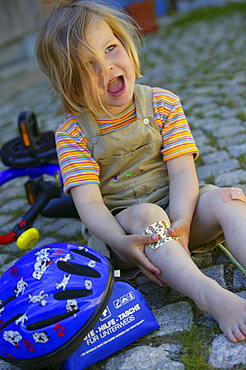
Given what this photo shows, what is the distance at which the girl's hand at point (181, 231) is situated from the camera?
70.3 inches

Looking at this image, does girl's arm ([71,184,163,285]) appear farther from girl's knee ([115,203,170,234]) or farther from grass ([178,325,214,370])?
grass ([178,325,214,370])

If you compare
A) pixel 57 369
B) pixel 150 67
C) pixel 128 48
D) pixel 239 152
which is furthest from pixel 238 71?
pixel 57 369

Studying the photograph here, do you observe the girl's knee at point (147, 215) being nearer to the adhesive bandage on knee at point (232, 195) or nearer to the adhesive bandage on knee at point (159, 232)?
the adhesive bandage on knee at point (159, 232)

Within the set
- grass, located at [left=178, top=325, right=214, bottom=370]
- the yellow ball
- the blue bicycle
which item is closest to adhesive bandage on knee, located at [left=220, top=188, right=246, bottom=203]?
grass, located at [left=178, top=325, right=214, bottom=370]

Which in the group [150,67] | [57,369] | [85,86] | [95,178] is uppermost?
[85,86]

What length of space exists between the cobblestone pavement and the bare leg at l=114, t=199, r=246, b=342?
7cm

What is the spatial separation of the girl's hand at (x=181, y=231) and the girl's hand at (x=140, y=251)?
83 mm

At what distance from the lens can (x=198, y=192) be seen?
6.74ft

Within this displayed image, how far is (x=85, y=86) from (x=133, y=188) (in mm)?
513

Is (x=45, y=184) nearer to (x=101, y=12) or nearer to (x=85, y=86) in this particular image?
(x=85, y=86)

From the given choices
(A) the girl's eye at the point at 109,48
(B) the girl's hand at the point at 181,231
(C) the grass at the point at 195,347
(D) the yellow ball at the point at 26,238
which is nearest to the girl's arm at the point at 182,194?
(B) the girl's hand at the point at 181,231

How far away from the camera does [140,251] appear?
1.81 metres

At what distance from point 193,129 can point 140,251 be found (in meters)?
2.21

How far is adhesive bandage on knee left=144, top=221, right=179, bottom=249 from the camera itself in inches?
69.2
